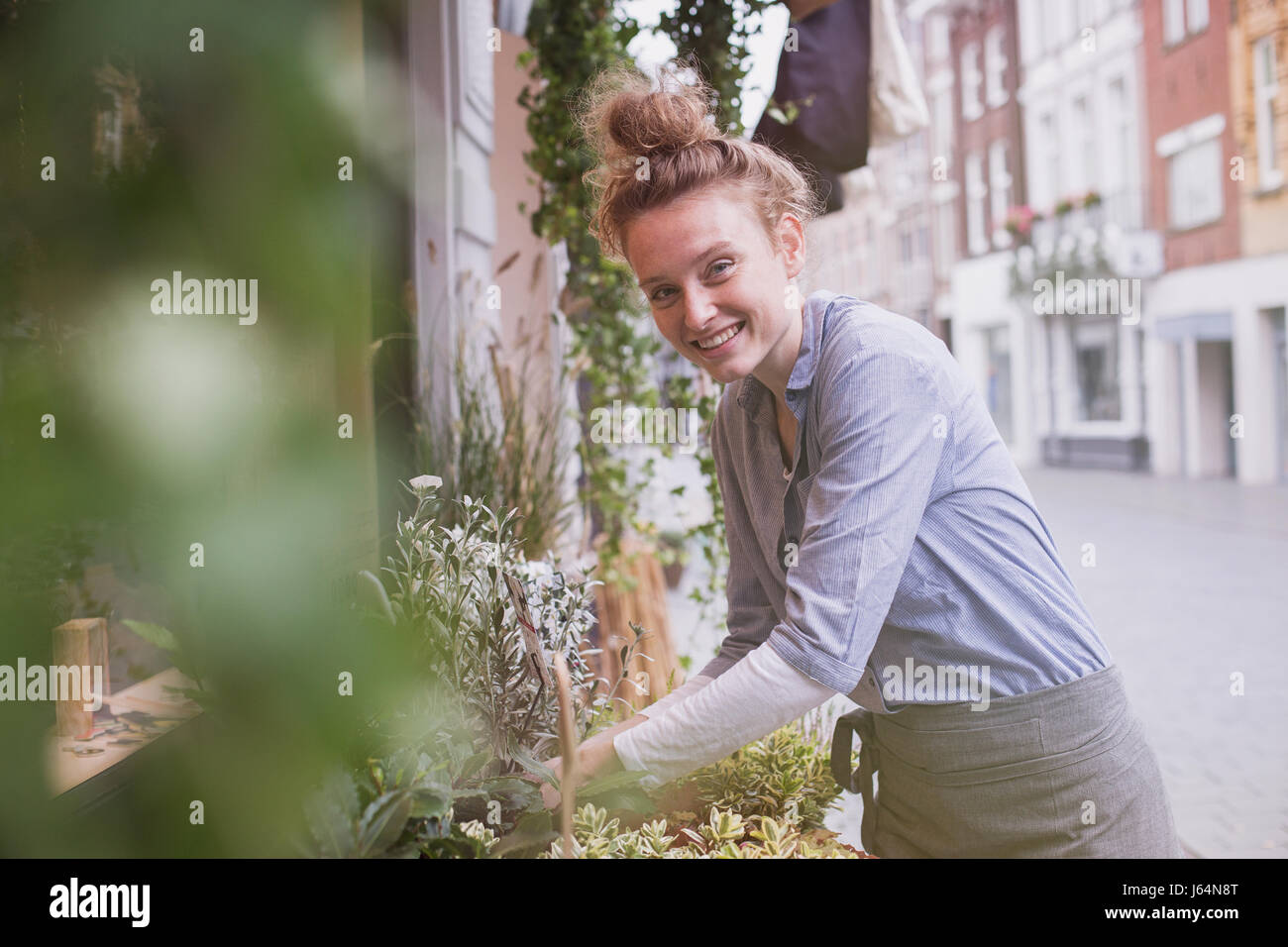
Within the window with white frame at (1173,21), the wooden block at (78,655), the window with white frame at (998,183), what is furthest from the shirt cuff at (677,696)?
the window with white frame at (998,183)

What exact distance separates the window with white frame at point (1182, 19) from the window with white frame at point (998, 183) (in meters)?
5.20

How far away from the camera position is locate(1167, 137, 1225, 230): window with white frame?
45.2 ft

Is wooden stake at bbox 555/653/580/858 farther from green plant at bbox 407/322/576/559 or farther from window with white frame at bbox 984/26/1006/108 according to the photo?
window with white frame at bbox 984/26/1006/108

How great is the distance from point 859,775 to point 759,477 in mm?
387

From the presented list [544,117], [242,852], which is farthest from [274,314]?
[544,117]

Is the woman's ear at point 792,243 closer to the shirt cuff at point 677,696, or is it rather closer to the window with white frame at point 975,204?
the shirt cuff at point 677,696

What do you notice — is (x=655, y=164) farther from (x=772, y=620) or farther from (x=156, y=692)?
(x=156, y=692)

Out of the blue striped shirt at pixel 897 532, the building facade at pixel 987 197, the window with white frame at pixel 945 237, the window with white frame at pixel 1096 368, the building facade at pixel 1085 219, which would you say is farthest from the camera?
the window with white frame at pixel 945 237

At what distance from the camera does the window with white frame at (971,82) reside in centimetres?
2084

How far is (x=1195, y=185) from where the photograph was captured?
1438 cm

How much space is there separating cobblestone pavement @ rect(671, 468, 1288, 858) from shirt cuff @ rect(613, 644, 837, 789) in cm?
75

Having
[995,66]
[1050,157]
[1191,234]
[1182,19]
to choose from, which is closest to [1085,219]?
[1191,234]

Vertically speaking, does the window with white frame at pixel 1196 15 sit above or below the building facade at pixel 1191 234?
above
